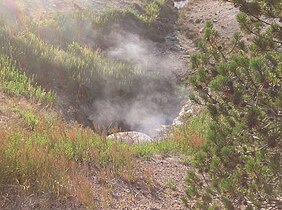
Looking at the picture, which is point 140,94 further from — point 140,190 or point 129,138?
point 140,190

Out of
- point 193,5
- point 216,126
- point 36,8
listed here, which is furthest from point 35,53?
point 193,5

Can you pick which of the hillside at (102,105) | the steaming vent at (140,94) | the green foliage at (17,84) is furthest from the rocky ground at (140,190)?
the steaming vent at (140,94)

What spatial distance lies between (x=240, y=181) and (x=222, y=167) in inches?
10.9

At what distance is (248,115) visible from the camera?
3.93 metres

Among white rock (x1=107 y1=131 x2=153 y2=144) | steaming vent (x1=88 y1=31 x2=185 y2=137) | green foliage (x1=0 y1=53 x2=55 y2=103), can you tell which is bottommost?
white rock (x1=107 y1=131 x2=153 y2=144)

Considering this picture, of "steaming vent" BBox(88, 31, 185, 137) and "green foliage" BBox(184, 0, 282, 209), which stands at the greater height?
"steaming vent" BBox(88, 31, 185, 137)

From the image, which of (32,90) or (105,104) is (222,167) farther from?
(105,104)

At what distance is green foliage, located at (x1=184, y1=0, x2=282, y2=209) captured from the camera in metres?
3.90

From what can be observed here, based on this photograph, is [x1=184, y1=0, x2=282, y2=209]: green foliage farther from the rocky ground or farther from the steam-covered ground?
the steam-covered ground

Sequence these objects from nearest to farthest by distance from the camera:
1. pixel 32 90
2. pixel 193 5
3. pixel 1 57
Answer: pixel 32 90 < pixel 1 57 < pixel 193 5

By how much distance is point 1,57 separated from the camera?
38.1 feet

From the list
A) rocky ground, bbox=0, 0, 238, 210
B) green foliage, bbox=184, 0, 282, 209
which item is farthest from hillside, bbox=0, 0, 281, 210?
green foliage, bbox=184, 0, 282, 209

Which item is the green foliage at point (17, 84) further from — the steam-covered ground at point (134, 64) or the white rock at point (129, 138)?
the white rock at point (129, 138)

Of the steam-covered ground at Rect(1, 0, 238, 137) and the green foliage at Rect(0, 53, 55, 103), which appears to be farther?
the steam-covered ground at Rect(1, 0, 238, 137)
